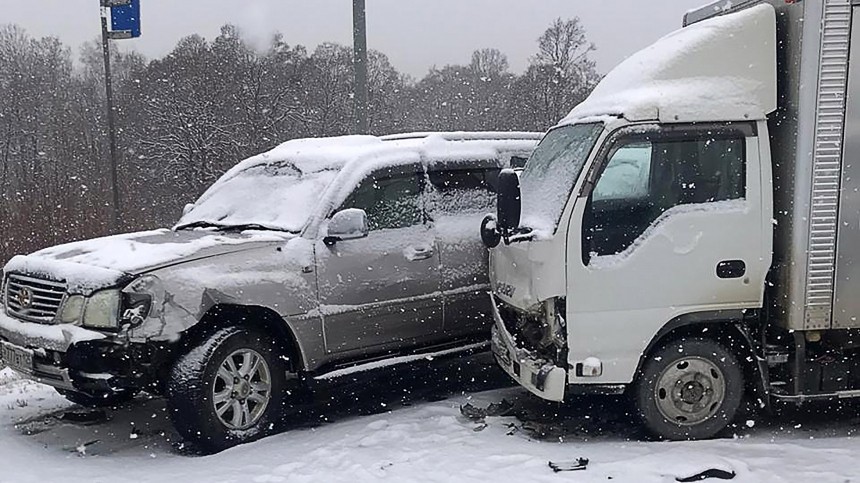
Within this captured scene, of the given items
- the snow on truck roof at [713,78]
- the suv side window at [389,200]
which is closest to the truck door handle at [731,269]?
the snow on truck roof at [713,78]

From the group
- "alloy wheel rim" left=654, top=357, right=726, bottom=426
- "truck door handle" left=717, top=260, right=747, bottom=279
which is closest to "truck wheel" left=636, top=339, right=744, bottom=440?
"alloy wheel rim" left=654, top=357, right=726, bottom=426

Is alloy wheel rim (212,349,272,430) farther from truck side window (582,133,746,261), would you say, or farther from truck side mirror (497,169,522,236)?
truck side window (582,133,746,261)

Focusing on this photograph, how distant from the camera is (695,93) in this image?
207 inches

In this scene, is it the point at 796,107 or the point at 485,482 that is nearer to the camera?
the point at 485,482

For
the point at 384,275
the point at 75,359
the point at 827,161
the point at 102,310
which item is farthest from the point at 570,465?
the point at 75,359

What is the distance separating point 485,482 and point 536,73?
61533mm

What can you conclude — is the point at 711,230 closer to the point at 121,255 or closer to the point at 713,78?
the point at 713,78

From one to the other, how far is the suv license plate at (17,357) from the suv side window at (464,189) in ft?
10.5

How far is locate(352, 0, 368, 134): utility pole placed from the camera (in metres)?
9.46

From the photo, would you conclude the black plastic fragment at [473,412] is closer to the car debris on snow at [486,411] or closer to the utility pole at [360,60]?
the car debris on snow at [486,411]

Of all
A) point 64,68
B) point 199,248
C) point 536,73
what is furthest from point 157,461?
point 64,68

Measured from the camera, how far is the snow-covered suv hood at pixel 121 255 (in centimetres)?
523

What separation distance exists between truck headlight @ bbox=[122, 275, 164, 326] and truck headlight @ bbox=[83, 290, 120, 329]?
55 millimetres

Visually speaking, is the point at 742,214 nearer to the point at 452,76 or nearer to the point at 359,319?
the point at 359,319
